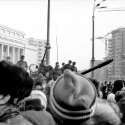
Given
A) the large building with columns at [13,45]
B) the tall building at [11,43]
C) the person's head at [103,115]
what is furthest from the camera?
the large building with columns at [13,45]

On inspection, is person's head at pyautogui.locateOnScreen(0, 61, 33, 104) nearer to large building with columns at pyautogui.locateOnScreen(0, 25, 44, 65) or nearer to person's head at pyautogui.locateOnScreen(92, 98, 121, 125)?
person's head at pyautogui.locateOnScreen(92, 98, 121, 125)

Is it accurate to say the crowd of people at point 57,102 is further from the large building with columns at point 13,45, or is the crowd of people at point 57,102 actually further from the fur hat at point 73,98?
the large building with columns at point 13,45

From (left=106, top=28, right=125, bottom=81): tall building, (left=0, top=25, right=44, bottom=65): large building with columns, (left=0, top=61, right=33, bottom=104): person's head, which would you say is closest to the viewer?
(left=0, top=61, right=33, bottom=104): person's head

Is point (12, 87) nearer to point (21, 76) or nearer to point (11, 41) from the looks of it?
point (21, 76)

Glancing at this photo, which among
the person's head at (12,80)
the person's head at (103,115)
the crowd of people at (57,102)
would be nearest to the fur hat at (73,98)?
the crowd of people at (57,102)

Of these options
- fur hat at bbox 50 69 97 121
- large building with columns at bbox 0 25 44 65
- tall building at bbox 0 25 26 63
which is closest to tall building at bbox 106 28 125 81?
large building with columns at bbox 0 25 44 65

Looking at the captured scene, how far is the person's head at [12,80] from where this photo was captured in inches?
84.6

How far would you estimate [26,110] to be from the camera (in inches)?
90.9

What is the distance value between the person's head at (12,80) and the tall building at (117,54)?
98461mm

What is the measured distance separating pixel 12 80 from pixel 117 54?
355 ft

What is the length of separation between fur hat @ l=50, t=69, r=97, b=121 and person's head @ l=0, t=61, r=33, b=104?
52 cm

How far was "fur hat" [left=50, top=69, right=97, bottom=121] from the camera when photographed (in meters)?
1.59

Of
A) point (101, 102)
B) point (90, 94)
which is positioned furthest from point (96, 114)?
point (90, 94)

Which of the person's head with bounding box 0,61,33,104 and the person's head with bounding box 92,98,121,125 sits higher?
the person's head with bounding box 0,61,33,104
